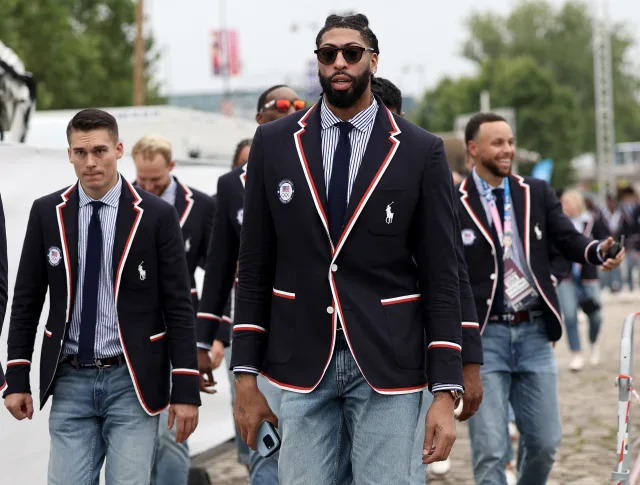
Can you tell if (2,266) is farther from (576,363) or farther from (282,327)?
(576,363)

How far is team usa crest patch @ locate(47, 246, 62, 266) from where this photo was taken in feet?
16.7

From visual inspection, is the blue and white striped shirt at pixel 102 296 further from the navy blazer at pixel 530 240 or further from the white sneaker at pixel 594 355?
the white sneaker at pixel 594 355

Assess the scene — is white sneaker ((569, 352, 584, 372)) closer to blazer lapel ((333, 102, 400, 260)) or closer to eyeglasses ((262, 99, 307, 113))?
eyeglasses ((262, 99, 307, 113))

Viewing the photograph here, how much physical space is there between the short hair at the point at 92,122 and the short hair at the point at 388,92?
51.0 inches

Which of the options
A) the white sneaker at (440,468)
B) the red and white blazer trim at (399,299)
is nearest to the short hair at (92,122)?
the red and white blazer trim at (399,299)

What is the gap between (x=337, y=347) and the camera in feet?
13.2

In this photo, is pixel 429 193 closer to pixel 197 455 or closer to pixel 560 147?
pixel 197 455

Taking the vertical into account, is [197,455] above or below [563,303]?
below

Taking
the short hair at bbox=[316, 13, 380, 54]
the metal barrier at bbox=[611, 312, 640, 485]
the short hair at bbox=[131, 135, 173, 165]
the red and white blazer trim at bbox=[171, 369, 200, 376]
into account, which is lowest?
the metal barrier at bbox=[611, 312, 640, 485]

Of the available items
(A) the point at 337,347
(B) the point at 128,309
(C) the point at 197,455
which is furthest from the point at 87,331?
(C) the point at 197,455

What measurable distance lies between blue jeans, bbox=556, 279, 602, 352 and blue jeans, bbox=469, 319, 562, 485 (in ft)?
21.5

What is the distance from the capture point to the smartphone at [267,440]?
13.2 feet

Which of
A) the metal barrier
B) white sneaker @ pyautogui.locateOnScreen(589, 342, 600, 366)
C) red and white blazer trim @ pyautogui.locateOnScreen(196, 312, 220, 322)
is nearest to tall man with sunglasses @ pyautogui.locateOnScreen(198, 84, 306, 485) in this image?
red and white blazer trim @ pyautogui.locateOnScreen(196, 312, 220, 322)

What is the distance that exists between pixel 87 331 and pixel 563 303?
30.1ft
